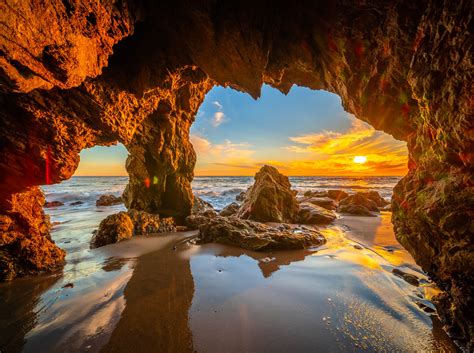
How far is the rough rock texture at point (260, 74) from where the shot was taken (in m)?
2.40

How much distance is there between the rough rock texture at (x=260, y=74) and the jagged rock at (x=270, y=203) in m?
5.58

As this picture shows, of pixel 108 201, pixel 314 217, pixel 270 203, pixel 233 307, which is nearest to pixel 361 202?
pixel 314 217

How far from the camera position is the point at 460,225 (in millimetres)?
2543

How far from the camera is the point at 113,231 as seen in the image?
7.19 m

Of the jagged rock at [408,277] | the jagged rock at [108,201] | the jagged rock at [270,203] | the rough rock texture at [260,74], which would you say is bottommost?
the jagged rock at [108,201]

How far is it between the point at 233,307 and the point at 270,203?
24.0 feet

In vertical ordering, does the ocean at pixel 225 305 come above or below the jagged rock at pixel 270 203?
below

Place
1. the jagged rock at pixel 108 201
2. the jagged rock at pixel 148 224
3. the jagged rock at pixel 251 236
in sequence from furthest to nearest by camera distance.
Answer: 1. the jagged rock at pixel 108 201
2. the jagged rock at pixel 148 224
3. the jagged rock at pixel 251 236

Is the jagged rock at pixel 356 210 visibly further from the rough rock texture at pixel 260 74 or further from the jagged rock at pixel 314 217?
the rough rock texture at pixel 260 74

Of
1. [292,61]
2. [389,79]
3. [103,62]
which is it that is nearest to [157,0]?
[103,62]

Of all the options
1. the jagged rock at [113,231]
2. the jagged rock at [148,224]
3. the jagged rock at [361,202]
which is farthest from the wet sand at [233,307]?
the jagged rock at [361,202]

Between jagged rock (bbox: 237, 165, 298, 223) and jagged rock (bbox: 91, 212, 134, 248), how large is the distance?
5298 mm

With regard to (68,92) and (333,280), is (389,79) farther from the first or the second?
(68,92)

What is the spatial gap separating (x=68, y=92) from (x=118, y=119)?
4.20 feet
